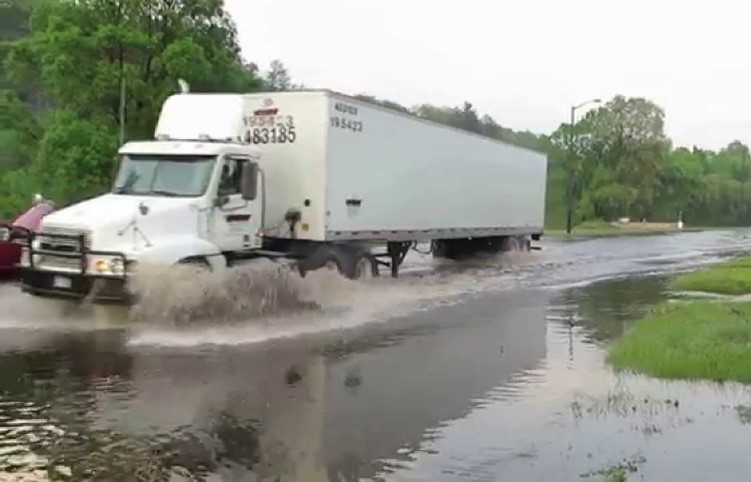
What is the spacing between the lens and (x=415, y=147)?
24.2m

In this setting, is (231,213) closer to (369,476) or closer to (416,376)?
(416,376)

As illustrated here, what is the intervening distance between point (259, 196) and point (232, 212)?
3.29ft

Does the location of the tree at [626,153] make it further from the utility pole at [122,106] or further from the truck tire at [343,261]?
the truck tire at [343,261]

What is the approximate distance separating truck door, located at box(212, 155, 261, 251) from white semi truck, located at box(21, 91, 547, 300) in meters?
0.02

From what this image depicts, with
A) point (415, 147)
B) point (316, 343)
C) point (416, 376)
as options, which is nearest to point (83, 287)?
point (316, 343)

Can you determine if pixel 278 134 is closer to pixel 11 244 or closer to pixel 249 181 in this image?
pixel 249 181

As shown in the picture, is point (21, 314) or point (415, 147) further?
point (415, 147)

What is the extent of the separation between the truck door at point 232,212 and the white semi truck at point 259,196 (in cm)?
2

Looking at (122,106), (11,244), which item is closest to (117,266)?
(11,244)

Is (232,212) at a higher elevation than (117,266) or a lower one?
higher

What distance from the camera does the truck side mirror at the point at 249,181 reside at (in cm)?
1691

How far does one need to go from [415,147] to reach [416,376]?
13.4 meters

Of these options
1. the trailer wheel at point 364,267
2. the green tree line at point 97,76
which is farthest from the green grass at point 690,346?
the green tree line at point 97,76

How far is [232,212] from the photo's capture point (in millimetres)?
16734
